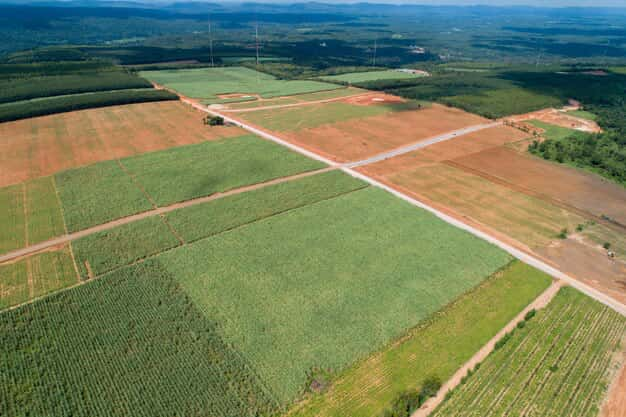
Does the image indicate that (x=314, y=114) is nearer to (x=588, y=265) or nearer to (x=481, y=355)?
(x=588, y=265)

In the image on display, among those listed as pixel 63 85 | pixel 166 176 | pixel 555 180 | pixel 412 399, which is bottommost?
pixel 412 399

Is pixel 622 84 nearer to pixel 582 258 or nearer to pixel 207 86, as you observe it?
pixel 582 258

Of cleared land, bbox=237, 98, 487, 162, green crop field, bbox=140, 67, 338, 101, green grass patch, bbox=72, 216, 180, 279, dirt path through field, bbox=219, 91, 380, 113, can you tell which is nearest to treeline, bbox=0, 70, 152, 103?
green crop field, bbox=140, 67, 338, 101

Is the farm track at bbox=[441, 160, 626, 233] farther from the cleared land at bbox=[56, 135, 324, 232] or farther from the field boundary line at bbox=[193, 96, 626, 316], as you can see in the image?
the cleared land at bbox=[56, 135, 324, 232]

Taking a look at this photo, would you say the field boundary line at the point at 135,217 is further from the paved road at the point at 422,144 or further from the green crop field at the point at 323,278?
the green crop field at the point at 323,278

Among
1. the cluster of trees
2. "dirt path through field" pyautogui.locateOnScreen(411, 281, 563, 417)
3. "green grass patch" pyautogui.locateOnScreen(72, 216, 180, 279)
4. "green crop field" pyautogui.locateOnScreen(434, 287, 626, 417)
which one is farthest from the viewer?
"green grass patch" pyautogui.locateOnScreen(72, 216, 180, 279)

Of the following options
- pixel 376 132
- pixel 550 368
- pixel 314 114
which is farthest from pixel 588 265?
pixel 314 114
